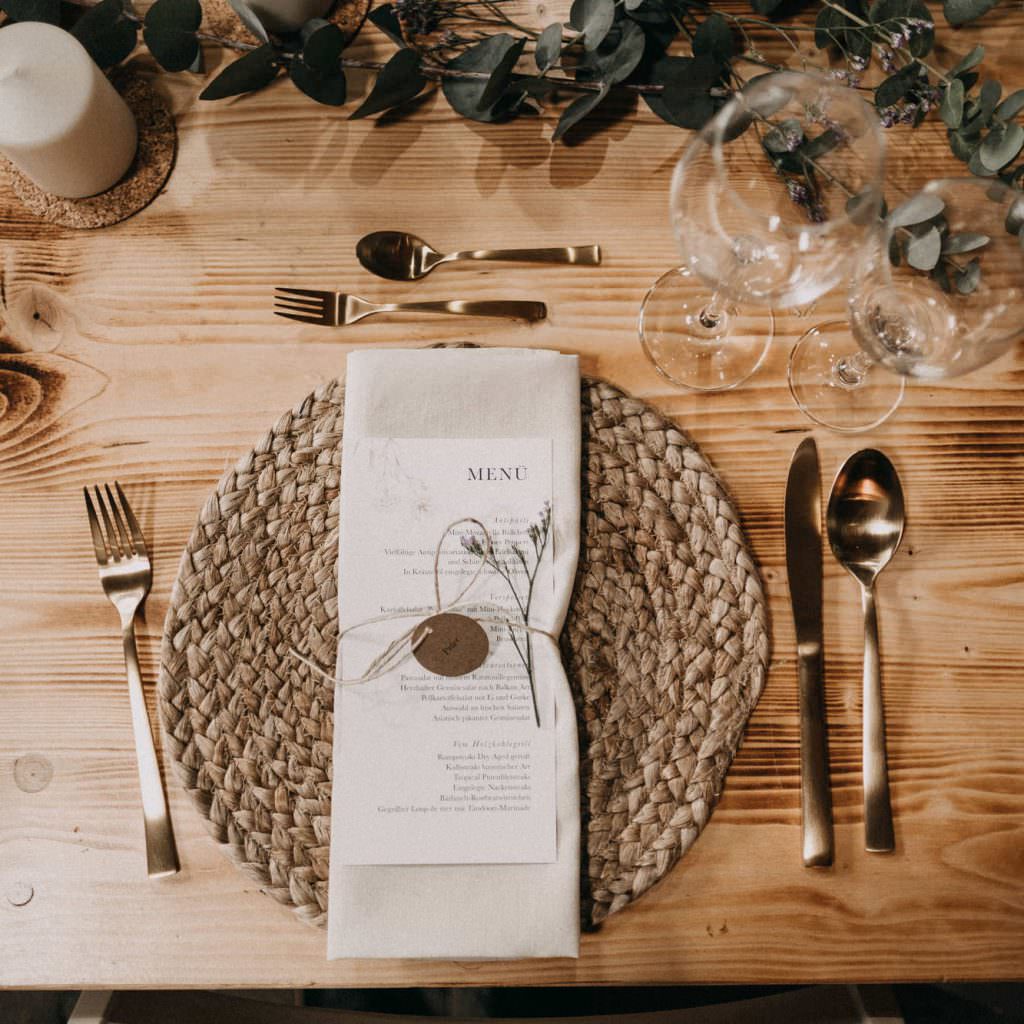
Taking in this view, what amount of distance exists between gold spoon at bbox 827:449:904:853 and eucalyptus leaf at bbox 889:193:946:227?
0.19 m

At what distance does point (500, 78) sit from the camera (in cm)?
73

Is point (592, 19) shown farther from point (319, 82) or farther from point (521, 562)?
point (521, 562)

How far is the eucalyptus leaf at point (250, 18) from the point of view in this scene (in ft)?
2.37

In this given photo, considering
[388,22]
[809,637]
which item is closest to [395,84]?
[388,22]

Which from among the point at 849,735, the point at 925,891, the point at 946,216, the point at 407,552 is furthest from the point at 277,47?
the point at 925,891

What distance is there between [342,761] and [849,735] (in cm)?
41

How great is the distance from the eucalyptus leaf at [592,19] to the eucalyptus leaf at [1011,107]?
348 millimetres

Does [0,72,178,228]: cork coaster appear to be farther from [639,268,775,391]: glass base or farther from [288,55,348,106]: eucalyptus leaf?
[639,268,775,391]: glass base

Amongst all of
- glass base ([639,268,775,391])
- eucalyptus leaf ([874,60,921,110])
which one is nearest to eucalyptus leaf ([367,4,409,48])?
glass base ([639,268,775,391])

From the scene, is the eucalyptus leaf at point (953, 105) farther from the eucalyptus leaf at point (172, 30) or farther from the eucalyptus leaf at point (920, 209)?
the eucalyptus leaf at point (172, 30)

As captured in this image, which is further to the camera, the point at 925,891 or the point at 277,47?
the point at 277,47

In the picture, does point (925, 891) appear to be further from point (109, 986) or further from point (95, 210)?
point (95, 210)

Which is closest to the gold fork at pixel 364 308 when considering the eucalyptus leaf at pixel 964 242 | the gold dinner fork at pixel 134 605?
the gold dinner fork at pixel 134 605

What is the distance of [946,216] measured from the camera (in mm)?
638
